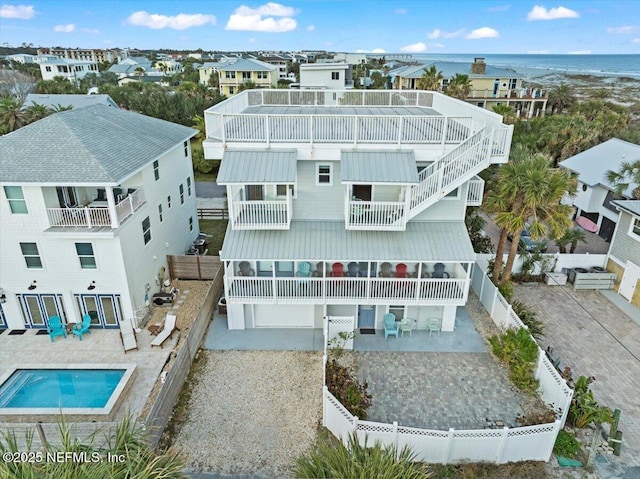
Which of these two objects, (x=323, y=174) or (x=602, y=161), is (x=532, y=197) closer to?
(x=323, y=174)

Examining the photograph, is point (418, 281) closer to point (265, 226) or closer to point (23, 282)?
point (265, 226)

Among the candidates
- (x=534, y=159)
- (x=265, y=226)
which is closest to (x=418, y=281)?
(x=265, y=226)

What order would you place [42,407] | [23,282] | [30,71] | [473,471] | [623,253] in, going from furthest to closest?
[30,71] → [623,253] → [23,282] → [42,407] → [473,471]

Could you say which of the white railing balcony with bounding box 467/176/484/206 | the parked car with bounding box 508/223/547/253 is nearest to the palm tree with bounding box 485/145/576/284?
the white railing balcony with bounding box 467/176/484/206

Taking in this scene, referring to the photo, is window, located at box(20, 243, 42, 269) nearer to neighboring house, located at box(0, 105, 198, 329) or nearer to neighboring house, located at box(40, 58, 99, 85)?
neighboring house, located at box(0, 105, 198, 329)

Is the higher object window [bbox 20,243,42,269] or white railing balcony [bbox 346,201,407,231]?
white railing balcony [bbox 346,201,407,231]

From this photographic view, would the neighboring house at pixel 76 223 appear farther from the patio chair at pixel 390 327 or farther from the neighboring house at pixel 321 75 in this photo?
the neighboring house at pixel 321 75

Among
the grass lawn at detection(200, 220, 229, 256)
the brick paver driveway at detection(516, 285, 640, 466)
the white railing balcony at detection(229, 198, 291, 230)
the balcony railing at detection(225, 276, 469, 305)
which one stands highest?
the white railing balcony at detection(229, 198, 291, 230)
